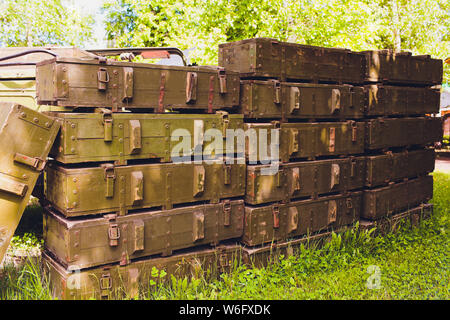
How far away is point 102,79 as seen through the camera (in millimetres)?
4535

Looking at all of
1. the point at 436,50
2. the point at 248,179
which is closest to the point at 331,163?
the point at 248,179

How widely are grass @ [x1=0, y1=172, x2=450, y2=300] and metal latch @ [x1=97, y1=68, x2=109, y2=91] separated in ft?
6.89

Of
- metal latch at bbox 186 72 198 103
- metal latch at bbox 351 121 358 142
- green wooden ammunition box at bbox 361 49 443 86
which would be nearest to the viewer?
metal latch at bbox 186 72 198 103

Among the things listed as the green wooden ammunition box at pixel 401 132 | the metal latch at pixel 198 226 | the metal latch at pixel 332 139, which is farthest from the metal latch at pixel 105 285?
the green wooden ammunition box at pixel 401 132

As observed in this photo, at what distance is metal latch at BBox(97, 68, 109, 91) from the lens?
4.52 m

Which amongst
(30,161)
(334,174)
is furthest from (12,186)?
(334,174)

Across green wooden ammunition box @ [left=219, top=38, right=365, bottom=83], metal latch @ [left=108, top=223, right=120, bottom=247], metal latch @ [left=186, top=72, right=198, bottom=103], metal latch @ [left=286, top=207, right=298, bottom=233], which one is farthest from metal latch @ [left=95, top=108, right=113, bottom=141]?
metal latch @ [left=286, top=207, right=298, bottom=233]

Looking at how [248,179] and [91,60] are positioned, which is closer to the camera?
[91,60]

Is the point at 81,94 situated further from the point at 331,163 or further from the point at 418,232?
the point at 418,232

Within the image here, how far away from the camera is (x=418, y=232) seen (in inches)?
297

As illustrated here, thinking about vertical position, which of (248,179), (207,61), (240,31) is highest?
(240,31)

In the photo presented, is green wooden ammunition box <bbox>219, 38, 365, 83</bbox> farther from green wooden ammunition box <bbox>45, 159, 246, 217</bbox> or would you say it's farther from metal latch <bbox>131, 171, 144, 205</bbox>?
metal latch <bbox>131, 171, 144, 205</bbox>

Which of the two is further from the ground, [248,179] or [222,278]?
[248,179]
